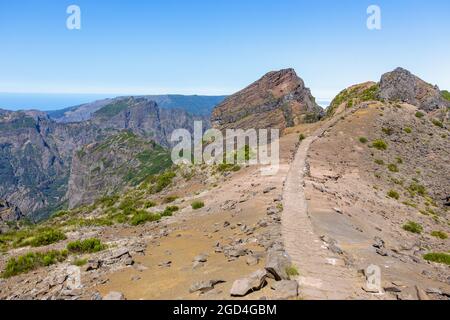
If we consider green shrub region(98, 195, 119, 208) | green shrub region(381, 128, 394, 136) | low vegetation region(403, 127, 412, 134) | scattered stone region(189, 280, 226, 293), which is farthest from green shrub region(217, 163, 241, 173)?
scattered stone region(189, 280, 226, 293)

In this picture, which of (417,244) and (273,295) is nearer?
(273,295)

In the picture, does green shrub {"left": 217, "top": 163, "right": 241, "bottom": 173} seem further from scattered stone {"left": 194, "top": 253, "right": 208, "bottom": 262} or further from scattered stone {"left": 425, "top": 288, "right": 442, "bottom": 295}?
scattered stone {"left": 425, "top": 288, "right": 442, "bottom": 295}

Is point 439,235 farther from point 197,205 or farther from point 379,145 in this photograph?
point 379,145

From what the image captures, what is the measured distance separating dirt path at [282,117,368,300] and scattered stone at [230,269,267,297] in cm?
158

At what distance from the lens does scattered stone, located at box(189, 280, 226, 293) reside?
1684 centimetres

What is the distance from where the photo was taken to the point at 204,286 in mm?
16938

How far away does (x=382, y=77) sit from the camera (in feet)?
357

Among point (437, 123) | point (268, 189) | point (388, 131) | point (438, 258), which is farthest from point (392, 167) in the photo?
point (438, 258)

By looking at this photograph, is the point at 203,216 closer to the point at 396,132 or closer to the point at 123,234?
the point at 123,234

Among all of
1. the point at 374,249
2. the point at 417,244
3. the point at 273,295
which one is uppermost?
the point at 273,295
